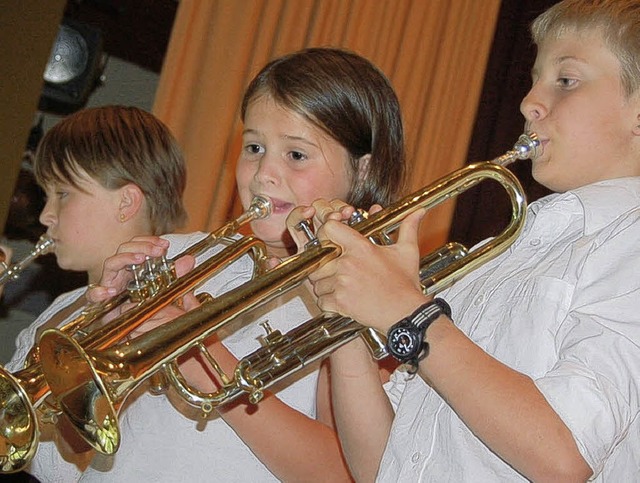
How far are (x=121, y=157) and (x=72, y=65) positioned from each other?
86 centimetres

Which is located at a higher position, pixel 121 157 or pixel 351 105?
pixel 351 105

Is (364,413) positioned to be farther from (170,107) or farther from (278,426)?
(170,107)

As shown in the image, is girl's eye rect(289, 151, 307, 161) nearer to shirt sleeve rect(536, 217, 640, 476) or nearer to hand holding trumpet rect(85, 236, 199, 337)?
hand holding trumpet rect(85, 236, 199, 337)

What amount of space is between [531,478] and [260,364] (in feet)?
1.44

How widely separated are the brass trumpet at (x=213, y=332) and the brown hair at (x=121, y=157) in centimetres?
78

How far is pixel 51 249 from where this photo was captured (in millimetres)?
2115

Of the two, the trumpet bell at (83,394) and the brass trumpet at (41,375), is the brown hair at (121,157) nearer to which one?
the brass trumpet at (41,375)

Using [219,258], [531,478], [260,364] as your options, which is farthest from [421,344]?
[219,258]

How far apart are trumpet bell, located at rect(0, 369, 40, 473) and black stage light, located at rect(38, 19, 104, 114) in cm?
155

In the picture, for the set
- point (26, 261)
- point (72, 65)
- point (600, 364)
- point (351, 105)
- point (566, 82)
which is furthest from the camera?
point (72, 65)

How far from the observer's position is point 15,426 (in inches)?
56.7

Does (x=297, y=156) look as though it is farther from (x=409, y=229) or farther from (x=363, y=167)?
(x=409, y=229)

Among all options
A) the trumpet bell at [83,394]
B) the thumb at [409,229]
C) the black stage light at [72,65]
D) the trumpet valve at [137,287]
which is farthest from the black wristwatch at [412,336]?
the black stage light at [72,65]

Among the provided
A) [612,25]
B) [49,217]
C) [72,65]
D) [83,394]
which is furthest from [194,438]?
[72,65]
